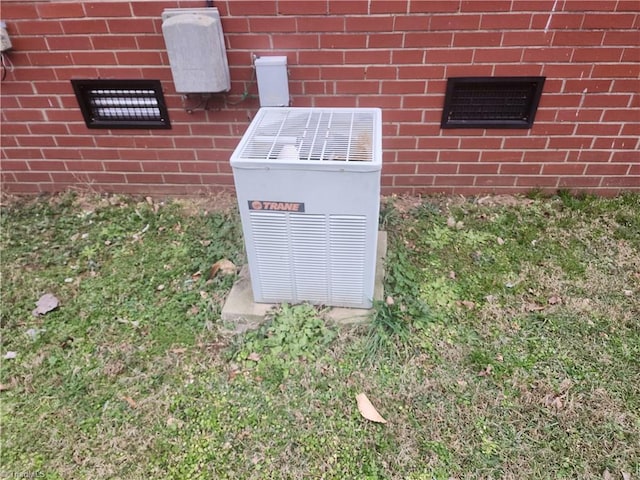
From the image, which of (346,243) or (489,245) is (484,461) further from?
(489,245)

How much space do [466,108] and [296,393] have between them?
234 centimetres

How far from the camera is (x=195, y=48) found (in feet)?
9.59

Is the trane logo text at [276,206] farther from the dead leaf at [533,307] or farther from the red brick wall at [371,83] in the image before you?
the dead leaf at [533,307]

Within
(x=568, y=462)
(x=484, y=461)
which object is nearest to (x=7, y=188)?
(x=484, y=461)

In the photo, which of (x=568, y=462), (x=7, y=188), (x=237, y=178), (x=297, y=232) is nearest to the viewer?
(x=568, y=462)

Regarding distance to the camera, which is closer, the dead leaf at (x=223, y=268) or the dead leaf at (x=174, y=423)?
the dead leaf at (x=174, y=423)

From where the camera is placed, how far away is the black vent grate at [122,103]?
132 inches

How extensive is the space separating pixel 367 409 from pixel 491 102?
2.36 metres

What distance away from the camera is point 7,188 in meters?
3.93

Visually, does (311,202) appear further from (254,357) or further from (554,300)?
(554,300)

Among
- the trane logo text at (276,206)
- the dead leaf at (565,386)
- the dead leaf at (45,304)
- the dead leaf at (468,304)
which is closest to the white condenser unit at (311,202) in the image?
the trane logo text at (276,206)

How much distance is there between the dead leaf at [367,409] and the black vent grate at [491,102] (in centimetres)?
208

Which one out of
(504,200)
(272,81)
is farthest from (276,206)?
(504,200)

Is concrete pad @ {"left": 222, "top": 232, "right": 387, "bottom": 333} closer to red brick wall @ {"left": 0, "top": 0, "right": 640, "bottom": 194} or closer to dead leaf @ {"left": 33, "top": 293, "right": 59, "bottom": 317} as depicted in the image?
dead leaf @ {"left": 33, "top": 293, "right": 59, "bottom": 317}
